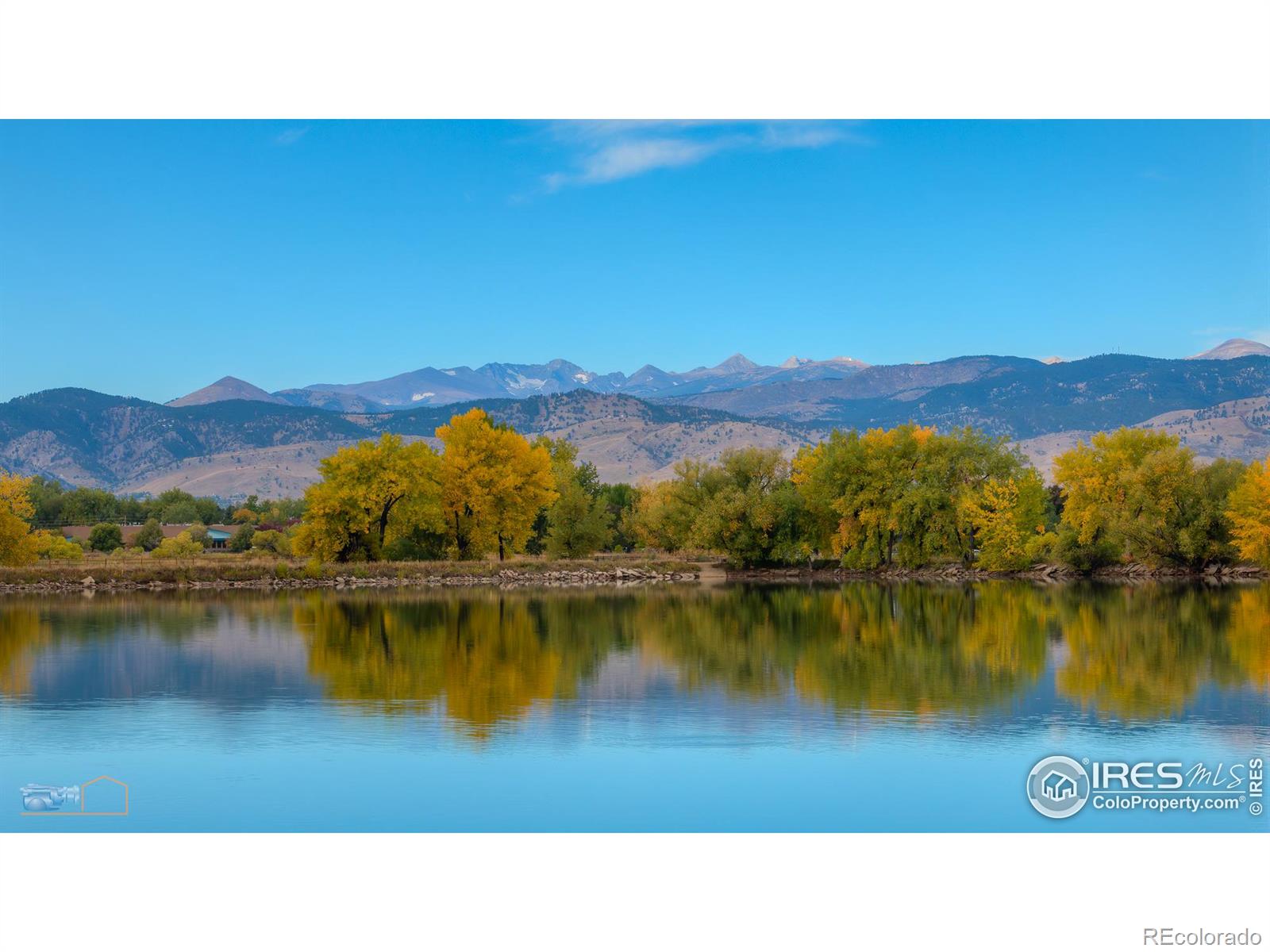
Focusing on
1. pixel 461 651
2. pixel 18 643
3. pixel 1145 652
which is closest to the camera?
pixel 1145 652

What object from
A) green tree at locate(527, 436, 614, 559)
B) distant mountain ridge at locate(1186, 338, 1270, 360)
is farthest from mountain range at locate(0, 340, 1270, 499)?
green tree at locate(527, 436, 614, 559)

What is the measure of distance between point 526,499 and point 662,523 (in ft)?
24.3

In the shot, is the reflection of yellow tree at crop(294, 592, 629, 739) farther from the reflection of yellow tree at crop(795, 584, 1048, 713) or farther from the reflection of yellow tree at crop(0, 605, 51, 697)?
the reflection of yellow tree at crop(0, 605, 51, 697)

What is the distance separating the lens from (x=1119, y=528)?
40.8m

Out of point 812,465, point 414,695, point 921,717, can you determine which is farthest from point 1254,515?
point 414,695

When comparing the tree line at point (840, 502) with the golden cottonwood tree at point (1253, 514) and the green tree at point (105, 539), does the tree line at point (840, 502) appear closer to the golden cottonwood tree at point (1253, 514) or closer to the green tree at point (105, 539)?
the golden cottonwood tree at point (1253, 514)

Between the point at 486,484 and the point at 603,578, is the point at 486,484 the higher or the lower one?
the higher one

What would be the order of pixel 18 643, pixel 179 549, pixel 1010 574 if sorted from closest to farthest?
pixel 18 643, pixel 1010 574, pixel 179 549

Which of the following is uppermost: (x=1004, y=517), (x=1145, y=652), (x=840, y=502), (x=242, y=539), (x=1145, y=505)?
(x=840, y=502)

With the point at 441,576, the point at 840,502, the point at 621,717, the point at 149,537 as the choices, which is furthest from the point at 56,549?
the point at 621,717

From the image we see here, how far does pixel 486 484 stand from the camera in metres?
45.6

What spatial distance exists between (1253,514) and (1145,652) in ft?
67.4

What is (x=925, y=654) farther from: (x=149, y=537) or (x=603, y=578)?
(x=149, y=537)

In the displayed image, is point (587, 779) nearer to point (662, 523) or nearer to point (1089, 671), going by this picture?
point (1089, 671)
